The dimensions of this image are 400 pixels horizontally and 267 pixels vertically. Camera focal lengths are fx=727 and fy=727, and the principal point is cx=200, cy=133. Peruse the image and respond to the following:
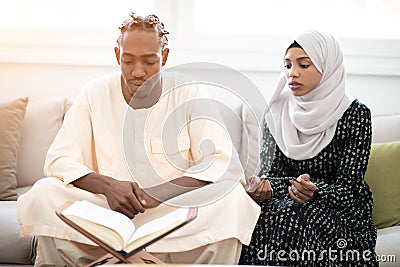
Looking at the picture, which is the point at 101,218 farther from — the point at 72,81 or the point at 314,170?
the point at 72,81

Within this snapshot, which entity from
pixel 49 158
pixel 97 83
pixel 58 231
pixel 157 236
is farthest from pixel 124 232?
pixel 97 83

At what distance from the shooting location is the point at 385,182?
125 inches

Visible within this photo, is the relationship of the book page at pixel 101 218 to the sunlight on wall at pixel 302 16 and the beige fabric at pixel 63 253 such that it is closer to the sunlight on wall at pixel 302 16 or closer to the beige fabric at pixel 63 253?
the beige fabric at pixel 63 253

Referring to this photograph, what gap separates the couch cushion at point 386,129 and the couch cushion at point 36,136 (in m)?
1.52

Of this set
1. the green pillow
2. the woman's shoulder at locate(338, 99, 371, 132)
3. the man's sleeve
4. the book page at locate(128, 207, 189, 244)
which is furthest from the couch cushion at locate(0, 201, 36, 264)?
the green pillow

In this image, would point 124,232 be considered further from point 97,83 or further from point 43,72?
point 43,72

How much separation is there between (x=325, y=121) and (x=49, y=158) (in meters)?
1.13

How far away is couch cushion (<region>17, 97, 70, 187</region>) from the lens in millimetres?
3441

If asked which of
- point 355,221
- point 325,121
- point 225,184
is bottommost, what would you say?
point 355,221

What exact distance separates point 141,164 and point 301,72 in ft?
2.53

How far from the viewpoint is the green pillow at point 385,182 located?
3.14 meters

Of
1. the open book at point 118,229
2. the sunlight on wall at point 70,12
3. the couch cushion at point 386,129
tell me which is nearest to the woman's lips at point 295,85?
the couch cushion at point 386,129

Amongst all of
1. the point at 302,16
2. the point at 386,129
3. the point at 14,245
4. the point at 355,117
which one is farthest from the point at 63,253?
the point at 302,16

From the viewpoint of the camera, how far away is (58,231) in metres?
2.64
